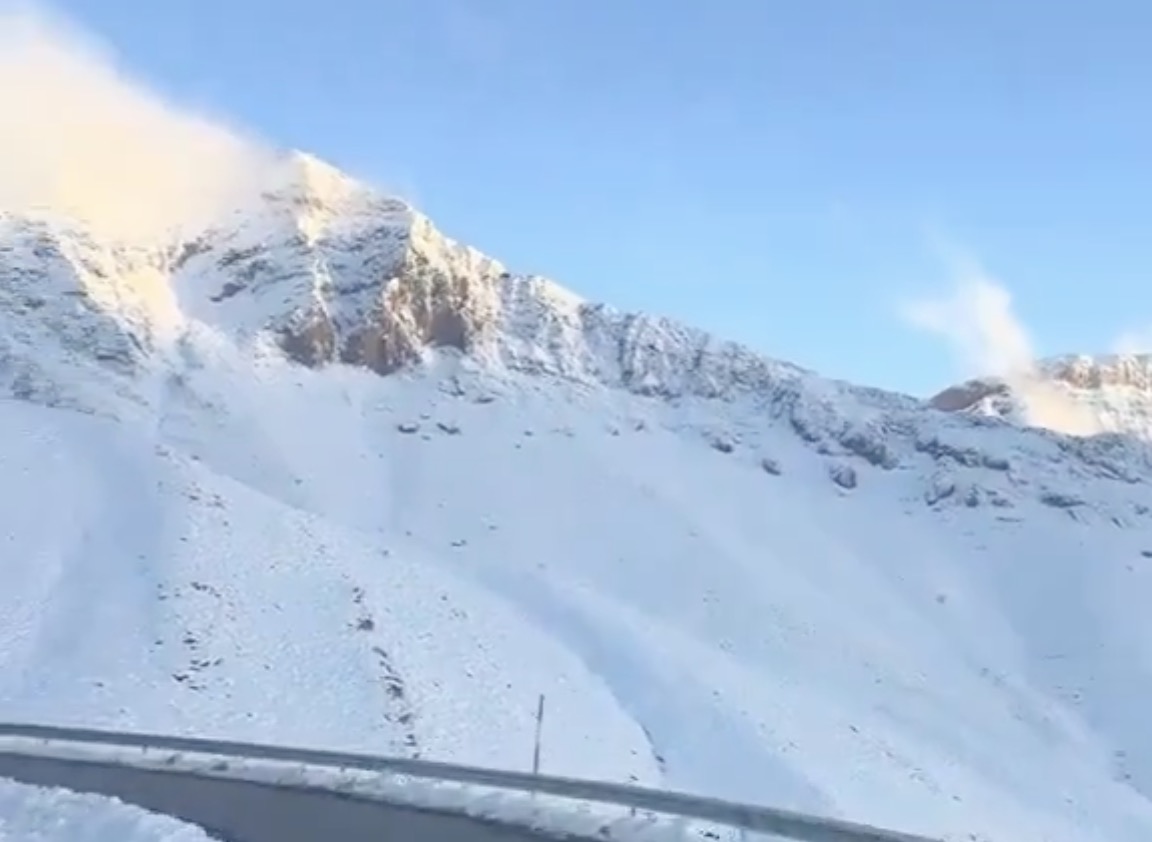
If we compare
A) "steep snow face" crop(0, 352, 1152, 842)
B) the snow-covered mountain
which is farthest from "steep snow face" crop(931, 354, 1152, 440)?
"steep snow face" crop(0, 352, 1152, 842)

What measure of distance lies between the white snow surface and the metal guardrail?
210 centimetres

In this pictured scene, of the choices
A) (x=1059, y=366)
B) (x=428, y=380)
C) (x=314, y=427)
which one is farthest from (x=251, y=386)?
(x=1059, y=366)

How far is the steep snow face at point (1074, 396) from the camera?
151875 millimetres

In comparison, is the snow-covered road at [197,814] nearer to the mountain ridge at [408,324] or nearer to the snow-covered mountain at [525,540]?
the snow-covered mountain at [525,540]

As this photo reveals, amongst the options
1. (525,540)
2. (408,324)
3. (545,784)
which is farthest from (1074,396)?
(545,784)

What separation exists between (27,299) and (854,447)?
5383 cm

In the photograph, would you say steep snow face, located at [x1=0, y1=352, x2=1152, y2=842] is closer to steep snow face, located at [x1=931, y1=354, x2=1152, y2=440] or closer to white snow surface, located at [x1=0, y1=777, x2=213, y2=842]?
white snow surface, located at [x1=0, y1=777, x2=213, y2=842]

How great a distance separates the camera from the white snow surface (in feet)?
54.7

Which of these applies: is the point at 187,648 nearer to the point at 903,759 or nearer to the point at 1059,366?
the point at 903,759

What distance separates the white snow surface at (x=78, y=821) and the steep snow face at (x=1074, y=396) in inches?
5129

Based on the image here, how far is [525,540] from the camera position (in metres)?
74.2

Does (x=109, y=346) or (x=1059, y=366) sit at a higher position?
(x=1059, y=366)

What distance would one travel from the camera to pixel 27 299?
86.0 m

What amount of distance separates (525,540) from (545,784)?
191 feet
